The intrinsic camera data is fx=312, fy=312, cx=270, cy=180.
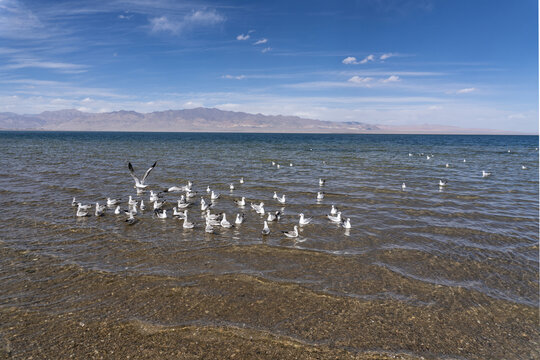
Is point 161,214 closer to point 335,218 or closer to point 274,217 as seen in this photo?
point 274,217

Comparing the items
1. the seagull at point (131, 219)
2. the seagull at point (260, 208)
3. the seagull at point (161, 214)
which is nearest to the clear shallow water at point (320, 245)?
the seagull at point (131, 219)

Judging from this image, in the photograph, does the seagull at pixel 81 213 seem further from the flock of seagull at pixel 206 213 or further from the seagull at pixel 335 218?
the seagull at pixel 335 218

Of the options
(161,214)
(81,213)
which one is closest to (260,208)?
(161,214)

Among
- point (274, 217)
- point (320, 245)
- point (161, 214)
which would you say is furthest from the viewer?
point (161, 214)

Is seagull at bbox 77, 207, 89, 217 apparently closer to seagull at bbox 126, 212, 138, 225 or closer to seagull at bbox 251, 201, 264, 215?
seagull at bbox 126, 212, 138, 225

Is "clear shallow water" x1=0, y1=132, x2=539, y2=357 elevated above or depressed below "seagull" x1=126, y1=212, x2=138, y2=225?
below

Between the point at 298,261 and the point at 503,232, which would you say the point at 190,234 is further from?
the point at 503,232

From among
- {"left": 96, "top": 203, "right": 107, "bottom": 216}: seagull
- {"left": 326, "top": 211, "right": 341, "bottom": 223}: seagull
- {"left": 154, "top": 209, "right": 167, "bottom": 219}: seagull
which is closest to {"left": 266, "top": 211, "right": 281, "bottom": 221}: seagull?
{"left": 326, "top": 211, "right": 341, "bottom": 223}: seagull

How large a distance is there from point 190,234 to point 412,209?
43.5ft

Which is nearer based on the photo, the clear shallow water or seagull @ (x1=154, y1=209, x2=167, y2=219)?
the clear shallow water

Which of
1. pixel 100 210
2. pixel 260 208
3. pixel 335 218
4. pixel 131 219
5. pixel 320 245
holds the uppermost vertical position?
pixel 100 210

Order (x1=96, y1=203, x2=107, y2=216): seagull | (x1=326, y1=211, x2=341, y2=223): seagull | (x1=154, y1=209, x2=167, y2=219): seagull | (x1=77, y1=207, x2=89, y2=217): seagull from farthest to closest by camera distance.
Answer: (x1=154, y1=209, x2=167, y2=219): seagull → (x1=96, y1=203, x2=107, y2=216): seagull → (x1=326, y1=211, x2=341, y2=223): seagull → (x1=77, y1=207, x2=89, y2=217): seagull

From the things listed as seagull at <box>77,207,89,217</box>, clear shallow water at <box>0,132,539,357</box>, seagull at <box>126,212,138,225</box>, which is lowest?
clear shallow water at <box>0,132,539,357</box>

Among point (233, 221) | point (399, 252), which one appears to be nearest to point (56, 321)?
point (233, 221)
